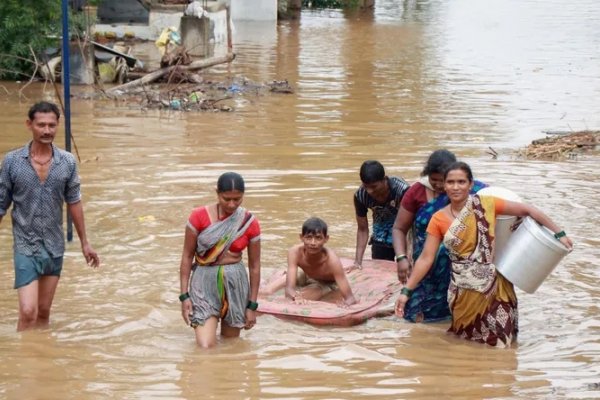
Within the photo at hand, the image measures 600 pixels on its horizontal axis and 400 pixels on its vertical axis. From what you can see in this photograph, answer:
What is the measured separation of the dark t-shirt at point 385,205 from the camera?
7918 millimetres

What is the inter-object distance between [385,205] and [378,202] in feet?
0.21

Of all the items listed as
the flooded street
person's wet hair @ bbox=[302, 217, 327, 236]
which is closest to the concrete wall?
the flooded street

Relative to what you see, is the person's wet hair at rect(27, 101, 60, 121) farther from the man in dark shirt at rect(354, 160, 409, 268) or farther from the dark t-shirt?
the dark t-shirt

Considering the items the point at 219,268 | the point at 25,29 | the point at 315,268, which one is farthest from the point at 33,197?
the point at 25,29

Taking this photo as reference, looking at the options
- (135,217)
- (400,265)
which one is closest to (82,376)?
(400,265)

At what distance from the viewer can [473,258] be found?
660cm

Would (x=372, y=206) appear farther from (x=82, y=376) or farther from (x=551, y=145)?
(x=551, y=145)

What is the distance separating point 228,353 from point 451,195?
163 cm

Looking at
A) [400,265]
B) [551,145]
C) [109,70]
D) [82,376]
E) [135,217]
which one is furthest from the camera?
[109,70]

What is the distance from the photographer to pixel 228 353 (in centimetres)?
658

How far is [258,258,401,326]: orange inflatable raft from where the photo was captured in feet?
23.9

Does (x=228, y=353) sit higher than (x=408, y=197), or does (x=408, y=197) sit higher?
(x=408, y=197)

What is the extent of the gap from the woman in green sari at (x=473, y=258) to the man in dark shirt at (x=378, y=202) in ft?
3.32

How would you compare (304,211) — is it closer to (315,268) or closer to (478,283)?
(315,268)
